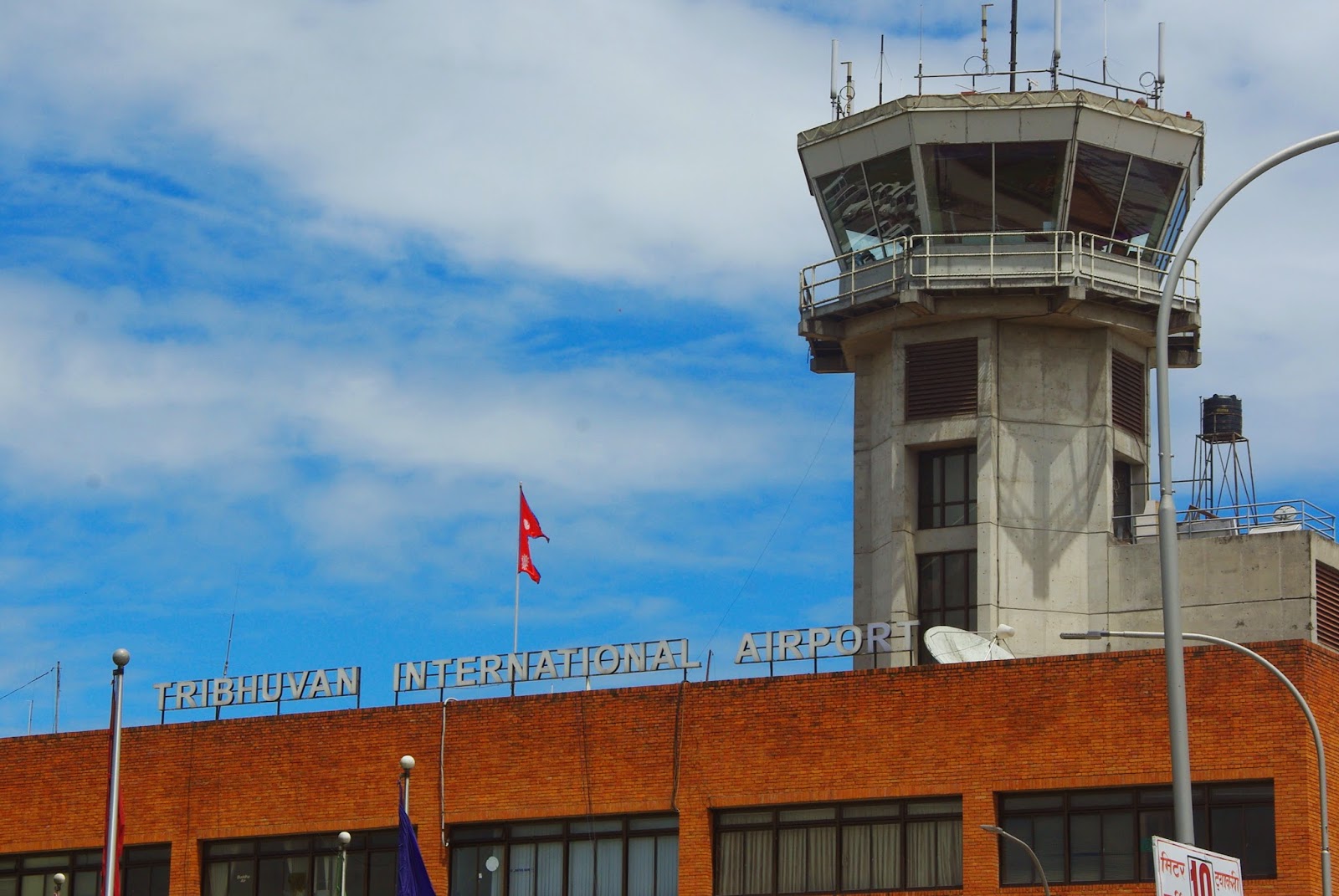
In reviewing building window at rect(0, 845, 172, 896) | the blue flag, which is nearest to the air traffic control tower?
the blue flag

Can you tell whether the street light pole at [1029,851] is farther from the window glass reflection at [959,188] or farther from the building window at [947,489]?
the window glass reflection at [959,188]

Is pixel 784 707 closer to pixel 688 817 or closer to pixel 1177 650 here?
pixel 688 817

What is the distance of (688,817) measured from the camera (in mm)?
47719

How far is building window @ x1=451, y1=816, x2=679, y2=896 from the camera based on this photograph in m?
48.2

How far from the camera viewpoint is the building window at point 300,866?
50.8 meters

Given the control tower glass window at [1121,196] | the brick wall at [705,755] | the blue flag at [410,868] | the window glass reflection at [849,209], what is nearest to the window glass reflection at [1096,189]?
the control tower glass window at [1121,196]

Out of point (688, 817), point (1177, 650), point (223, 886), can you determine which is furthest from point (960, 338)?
point (1177, 650)

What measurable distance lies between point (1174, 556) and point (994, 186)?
3124cm

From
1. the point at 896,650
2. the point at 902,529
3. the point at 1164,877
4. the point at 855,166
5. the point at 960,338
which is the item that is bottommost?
the point at 1164,877

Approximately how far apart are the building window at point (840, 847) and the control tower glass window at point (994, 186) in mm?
17323

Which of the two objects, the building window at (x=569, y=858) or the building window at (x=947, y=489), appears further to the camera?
the building window at (x=947, y=489)

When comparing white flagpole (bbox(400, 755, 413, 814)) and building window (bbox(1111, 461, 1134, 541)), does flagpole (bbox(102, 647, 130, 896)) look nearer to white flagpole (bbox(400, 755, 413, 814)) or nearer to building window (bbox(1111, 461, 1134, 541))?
white flagpole (bbox(400, 755, 413, 814))

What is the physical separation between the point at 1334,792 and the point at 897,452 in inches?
651

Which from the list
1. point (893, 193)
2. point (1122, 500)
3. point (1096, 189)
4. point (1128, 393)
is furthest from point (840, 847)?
point (1096, 189)
